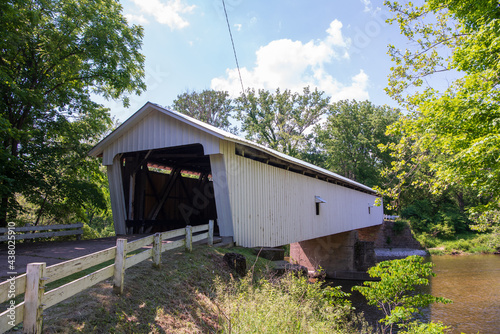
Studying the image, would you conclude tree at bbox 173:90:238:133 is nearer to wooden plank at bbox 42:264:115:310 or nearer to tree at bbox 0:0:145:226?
tree at bbox 0:0:145:226

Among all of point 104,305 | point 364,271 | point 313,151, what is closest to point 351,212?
point 364,271

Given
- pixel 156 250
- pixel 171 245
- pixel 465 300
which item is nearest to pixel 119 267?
A: pixel 156 250

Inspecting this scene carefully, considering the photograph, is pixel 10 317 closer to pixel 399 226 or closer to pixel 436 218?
pixel 399 226

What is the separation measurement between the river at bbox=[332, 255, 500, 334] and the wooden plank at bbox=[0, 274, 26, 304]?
6.03 metres

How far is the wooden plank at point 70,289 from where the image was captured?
9.42 ft

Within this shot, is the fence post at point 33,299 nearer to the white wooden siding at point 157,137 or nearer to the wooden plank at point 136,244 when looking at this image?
the wooden plank at point 136,244

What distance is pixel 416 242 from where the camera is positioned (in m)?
27.6

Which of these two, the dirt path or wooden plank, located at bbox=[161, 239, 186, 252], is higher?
wooden plank, located at bbox=[161, 239, 186, 252]

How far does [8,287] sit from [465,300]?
1402 centimetres

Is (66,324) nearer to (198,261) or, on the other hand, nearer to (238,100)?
(198,261)

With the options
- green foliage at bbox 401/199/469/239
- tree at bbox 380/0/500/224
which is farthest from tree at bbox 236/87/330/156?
tree at bbox 380/0/500/224

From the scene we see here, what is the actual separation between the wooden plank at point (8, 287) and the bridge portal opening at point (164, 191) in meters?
6.46

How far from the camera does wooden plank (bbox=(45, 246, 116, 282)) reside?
3.01 meters

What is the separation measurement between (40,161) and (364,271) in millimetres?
16298
